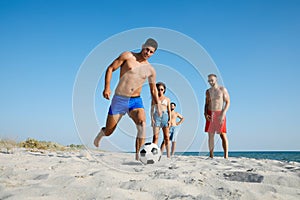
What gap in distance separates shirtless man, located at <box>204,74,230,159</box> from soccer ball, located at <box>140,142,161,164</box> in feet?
7.35

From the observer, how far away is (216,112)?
262 inches

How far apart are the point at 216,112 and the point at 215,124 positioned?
Answer: 29 centimetres

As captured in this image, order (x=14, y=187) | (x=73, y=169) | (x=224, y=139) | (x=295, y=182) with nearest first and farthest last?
(x=14, y=187) < (x=295, y=182) < (x=73, y=169) < (x=224, y=139)

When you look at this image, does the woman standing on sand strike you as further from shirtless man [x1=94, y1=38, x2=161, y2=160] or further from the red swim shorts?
shirtless man [x1=94, y1=38, x2=161, y2=160]

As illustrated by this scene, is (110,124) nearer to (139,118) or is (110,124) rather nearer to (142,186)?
(139,118)

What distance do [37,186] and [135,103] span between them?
2360 millimetres

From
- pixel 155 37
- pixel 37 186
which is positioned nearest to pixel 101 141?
pixel 155 37

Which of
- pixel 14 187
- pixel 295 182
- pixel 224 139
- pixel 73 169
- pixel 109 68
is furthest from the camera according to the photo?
pixel 224 139

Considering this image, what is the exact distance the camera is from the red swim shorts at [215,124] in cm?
651

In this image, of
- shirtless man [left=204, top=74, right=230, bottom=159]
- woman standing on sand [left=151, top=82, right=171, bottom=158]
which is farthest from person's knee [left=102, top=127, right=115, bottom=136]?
shirtless man [left=204, top=74, right=230, bottom=159]

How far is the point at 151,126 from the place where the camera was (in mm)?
6605

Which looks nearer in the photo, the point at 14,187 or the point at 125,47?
the point at 14,187

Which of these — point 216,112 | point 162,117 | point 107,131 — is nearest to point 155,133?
point 162,117

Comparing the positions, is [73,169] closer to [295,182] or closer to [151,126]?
[295,182]
